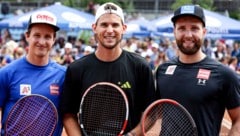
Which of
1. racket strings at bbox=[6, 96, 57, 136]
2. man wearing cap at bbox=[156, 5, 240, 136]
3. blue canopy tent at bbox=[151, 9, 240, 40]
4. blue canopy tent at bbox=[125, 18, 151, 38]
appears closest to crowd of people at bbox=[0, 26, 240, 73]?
blue canopy tent at bbox=[125, 18, 151, 38]

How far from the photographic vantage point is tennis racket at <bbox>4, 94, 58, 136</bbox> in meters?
4.37

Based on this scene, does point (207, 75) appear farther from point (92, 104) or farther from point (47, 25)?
point (47, 25)

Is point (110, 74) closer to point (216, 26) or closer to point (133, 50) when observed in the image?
point (216, 26)

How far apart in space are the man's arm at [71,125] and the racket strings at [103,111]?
0.45 feet

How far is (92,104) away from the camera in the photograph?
13.9ft

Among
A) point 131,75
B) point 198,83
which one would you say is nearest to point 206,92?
point 198,83

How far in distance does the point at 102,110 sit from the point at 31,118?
26.2 inches

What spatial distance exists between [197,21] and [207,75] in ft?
1.55

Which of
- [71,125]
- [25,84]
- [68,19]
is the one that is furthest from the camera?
[68,19]

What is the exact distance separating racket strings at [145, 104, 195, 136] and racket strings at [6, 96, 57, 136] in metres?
0.86

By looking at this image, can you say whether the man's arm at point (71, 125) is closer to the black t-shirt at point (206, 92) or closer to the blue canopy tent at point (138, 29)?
the black t-shirt at point (206, 92)

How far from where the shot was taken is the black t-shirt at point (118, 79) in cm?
432

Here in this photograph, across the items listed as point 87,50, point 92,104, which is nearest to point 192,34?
point 92,104

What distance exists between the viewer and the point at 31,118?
4.45m
